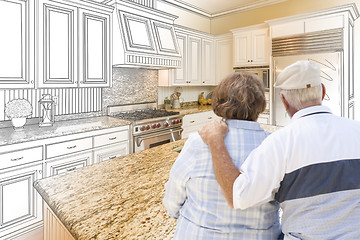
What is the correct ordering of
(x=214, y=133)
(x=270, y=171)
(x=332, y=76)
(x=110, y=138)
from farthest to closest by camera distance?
(x=332, y=76) → (x=110, y=138) → (x=214, y=133) → (x=270, y=171)

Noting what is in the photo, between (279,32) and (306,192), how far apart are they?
3812 millimetres

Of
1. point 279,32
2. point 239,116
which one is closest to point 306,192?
point 239,116

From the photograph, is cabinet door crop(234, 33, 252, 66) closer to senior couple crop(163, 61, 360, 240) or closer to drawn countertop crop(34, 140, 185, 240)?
drawn countertop crop(34, 140, 185, 240)

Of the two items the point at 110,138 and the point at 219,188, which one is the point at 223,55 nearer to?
the point at 110,138

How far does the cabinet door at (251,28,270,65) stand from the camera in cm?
417

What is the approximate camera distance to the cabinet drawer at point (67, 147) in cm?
239

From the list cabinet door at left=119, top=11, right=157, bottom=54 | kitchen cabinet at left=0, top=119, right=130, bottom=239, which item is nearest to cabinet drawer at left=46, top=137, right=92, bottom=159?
kitchen cabinet at left=0, top=119, right=130, bottom=239

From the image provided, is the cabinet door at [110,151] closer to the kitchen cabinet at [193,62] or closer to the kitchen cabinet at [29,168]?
the kitchen cabinet at [29,168]

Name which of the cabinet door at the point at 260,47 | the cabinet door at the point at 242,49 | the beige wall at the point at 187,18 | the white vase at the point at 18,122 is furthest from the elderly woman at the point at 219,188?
A: the beige wall at the point at 187,18

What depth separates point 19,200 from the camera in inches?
86.2

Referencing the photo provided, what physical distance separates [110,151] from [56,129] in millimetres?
691

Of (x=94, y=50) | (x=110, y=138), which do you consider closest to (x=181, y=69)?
(x=94, y=50)

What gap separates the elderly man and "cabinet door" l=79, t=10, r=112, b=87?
9.12 feet

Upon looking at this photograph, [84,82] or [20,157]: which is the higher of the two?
[84,82]
